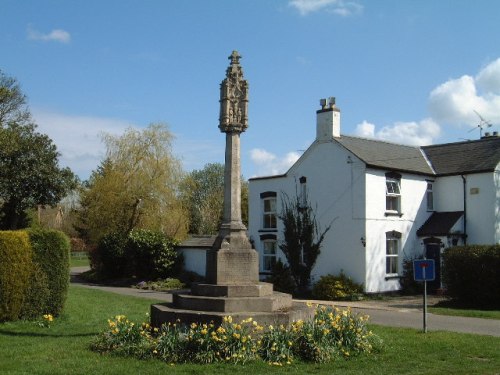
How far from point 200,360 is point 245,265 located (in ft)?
9.82

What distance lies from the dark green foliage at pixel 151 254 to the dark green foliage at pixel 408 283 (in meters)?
13.6

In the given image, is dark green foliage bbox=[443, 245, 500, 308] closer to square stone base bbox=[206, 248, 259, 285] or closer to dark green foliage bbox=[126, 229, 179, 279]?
square stone base bbox=[206, 248, 259, 285]

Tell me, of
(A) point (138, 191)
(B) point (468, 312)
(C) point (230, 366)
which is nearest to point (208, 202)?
(A) point (138, 191)

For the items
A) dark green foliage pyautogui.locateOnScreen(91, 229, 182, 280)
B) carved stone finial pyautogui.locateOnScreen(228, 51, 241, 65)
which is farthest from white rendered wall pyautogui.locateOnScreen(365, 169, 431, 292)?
carved stone finial pyautogui.locateOnScreen(228, 51, 241, 65)

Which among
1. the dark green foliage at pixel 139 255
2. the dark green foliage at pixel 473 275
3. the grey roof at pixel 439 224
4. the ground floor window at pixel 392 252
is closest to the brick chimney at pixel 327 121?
the ground floor window at pixel 392 252

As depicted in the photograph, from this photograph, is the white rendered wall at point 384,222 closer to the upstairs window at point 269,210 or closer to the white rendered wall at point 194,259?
the upstairs window at point 269,210

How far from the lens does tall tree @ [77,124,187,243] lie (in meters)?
38.5

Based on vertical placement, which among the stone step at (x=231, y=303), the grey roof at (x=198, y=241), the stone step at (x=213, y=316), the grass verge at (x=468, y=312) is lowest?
the grass verge at (x=468, y=312)

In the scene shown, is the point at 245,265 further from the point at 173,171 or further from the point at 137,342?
the point at 173,171

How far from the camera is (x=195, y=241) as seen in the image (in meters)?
35.7

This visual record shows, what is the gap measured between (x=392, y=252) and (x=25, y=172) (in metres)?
21.9

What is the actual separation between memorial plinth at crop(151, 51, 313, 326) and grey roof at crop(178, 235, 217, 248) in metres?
21.3

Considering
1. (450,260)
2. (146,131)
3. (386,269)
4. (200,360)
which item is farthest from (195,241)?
(200,360)

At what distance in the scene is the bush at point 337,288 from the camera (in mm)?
26403
